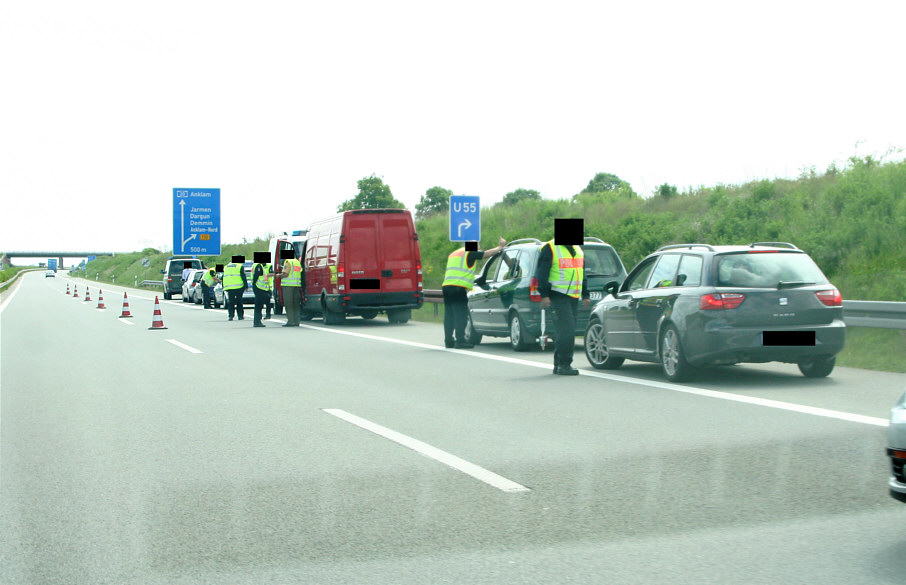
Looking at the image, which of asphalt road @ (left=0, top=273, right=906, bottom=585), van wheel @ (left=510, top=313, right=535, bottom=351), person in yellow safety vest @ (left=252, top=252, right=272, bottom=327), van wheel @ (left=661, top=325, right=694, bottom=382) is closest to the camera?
asphalt road @ (left=0, top=273, right=906, bottom=585)

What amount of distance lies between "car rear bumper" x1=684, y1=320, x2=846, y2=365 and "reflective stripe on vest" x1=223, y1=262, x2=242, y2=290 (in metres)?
16.7

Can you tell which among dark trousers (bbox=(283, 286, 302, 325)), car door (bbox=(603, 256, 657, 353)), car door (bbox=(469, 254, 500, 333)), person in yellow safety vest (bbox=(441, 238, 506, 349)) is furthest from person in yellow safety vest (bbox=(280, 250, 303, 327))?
car door (bbox=(603, 256, 657, 353))

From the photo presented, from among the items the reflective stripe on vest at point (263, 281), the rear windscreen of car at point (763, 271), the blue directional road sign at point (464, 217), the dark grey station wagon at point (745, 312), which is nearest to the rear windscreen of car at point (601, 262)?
the dark grey station wagon at point (745, 312)

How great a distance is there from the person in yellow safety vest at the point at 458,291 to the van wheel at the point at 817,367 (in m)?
5.82

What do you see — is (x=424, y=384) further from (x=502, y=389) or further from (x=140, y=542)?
(x=140, y=542)

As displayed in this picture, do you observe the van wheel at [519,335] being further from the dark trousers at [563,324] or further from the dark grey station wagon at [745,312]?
the dark grey station wagon at [745,312]

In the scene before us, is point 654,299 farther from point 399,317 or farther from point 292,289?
point 292,289

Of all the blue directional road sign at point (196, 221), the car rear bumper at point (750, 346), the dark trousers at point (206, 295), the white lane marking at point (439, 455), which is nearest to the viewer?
the white lane marking at point (439, 455)

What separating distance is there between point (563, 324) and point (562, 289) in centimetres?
42

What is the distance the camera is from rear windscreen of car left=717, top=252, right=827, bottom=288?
1053 centimetres

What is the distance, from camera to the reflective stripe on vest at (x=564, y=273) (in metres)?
11.7

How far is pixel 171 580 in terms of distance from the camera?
433cm

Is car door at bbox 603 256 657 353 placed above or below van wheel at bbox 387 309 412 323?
above

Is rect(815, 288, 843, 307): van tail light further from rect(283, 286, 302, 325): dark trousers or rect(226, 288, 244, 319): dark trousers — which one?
rect(226, 288, 244, 319): dark trousers
